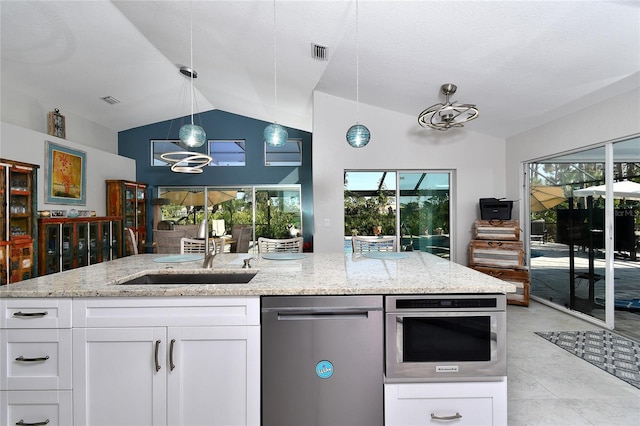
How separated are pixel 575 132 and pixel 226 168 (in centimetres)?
573

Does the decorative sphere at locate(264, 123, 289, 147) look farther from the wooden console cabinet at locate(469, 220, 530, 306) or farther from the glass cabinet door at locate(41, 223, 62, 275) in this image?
the glass cabinet door at locate(41, 223, 62, 275)

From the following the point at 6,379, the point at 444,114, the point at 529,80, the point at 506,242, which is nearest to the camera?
the point at 6,379

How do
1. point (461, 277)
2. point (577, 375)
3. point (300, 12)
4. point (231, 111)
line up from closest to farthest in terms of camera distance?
point (461, 277), point (577, 375), point (300, 12), point (231, 111)

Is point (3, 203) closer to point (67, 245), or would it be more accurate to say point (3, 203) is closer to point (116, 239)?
point (67, 245)

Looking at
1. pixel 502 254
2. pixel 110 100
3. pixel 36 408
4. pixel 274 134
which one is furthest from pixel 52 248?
pixel 502 254

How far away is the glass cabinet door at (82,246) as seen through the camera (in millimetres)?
4629

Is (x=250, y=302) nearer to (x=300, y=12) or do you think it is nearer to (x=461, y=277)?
(x=461, y=277)

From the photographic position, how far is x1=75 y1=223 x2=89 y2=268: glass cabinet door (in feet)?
15.2

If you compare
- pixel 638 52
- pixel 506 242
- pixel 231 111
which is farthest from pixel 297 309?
pixel 231 111

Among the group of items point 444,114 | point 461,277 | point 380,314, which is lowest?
point 380,314

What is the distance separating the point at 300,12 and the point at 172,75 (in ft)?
10.3

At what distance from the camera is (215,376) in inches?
58.1

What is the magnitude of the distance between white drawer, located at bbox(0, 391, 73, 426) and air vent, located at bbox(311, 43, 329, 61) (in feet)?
11.1

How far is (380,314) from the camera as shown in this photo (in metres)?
1.50
